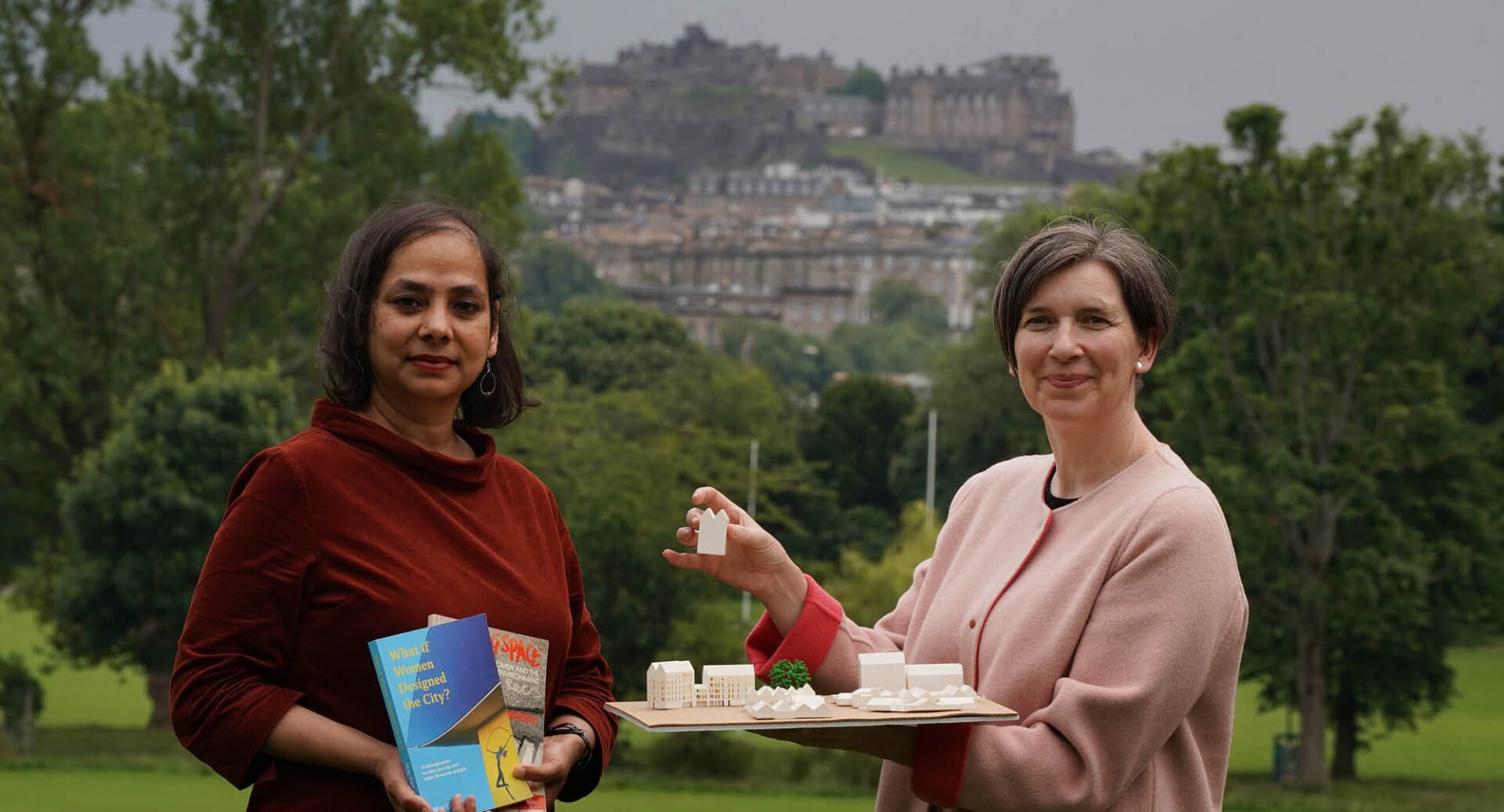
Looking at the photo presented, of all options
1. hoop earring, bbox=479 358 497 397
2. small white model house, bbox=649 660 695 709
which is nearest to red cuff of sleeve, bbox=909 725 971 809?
small white model house, bbox=649 660 695 709

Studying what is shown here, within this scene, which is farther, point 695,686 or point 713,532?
point 713,532

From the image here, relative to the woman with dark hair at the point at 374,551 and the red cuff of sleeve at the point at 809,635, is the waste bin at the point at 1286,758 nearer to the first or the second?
the red cuff of sleeve at the point at 809,635

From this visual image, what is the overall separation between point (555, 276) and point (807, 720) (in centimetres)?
12428

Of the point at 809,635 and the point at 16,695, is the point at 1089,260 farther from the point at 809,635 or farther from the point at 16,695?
the point at 16,695

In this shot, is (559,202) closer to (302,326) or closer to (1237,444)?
(302,326)

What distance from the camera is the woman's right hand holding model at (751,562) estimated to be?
3439mm

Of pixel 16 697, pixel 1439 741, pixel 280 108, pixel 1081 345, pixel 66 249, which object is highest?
pixel 280 108

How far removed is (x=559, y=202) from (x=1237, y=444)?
14465 cm

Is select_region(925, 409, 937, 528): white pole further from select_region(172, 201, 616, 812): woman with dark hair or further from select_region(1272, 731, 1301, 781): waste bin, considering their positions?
select_region(172, 201, 616, 812): woman with dark hair

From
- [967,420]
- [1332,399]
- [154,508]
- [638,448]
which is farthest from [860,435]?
[154,508]

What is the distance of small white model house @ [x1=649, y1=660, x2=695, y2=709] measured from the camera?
120 inches

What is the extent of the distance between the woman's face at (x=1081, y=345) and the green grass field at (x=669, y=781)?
1672 cm

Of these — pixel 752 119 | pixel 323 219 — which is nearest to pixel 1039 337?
pixel 323 219

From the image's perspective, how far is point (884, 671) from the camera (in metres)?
3.07
